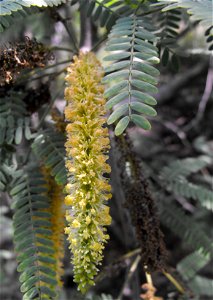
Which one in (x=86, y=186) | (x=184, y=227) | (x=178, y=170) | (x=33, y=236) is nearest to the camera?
(x=86, y=186)

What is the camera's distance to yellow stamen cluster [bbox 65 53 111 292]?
85cm

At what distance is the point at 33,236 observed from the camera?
3.67 feet

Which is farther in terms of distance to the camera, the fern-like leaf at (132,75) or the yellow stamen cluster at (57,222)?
the yellow stamen cluster at (57,222)

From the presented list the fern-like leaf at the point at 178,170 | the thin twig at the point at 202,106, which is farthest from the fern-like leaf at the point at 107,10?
the thin twig at the point at 202,106

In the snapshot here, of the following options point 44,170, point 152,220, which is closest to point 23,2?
point 44,170

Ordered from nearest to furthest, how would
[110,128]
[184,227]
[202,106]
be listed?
[110,128] → [184,227] → [202,106]

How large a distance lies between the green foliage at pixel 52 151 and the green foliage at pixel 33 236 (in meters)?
0.08

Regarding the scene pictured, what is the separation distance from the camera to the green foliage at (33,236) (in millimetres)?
1045

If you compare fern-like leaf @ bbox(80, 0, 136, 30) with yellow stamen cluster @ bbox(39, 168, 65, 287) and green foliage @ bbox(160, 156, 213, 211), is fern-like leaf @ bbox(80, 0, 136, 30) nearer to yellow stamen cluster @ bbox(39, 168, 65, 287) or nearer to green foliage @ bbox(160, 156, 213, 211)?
yellow stamen cluster @ bbox(39, 168, 65, 287)

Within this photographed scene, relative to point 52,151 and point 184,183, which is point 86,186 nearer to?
point 52,151

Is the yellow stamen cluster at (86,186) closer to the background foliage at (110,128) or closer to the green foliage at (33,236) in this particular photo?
the background foliage at (110,128)

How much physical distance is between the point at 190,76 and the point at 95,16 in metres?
1.75

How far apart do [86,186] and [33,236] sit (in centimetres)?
32

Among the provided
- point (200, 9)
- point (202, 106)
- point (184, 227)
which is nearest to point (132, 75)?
point (200, 9)
